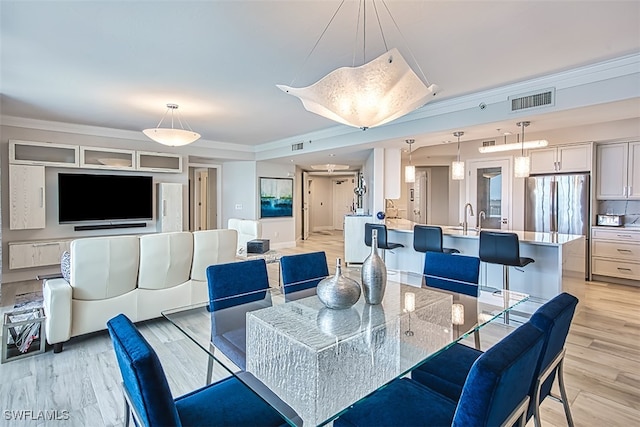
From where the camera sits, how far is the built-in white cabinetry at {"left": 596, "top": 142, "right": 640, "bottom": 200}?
5.14m

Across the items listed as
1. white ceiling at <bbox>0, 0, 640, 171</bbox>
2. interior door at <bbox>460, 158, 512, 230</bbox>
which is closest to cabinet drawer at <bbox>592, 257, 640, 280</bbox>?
interior door at <bbox>460, 158, 512, 230</bbox>

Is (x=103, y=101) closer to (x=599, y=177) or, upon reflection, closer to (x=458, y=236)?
(x=458, y=236)

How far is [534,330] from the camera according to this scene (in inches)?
43.9

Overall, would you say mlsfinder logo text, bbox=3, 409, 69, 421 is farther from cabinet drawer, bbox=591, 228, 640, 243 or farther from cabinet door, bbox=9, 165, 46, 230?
cabinet drawer, bbox=591, 228, 640, 243

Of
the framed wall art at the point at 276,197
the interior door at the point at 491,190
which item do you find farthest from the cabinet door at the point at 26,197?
the interior door at the point at 491,190

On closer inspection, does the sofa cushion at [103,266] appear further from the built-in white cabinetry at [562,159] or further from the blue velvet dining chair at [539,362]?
the built-in white cabinetry at [562,159]

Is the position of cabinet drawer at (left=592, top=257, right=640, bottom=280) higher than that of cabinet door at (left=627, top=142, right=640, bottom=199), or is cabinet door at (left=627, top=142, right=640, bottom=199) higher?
cabinet door at (left=627, top=142, right=640, bottom=199)

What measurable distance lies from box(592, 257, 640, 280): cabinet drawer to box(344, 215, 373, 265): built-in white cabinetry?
371cm

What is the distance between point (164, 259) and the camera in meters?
3.45

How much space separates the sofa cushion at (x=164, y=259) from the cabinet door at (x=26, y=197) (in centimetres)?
337

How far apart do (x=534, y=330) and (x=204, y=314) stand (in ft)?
5.72

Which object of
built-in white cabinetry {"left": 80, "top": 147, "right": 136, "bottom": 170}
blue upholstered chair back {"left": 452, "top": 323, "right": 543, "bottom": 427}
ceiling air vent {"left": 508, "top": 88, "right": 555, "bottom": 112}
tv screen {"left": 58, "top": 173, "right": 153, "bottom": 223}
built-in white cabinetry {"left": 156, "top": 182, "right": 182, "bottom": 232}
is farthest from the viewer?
built-in white cabinetry {"left": 156, "top": 182, "right": 182, "bottom": 232}

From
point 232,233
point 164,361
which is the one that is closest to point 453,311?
point 164,361

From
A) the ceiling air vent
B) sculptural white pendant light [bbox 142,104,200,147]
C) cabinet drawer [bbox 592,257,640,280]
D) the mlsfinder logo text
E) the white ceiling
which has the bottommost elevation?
the mlsfinder logo text
